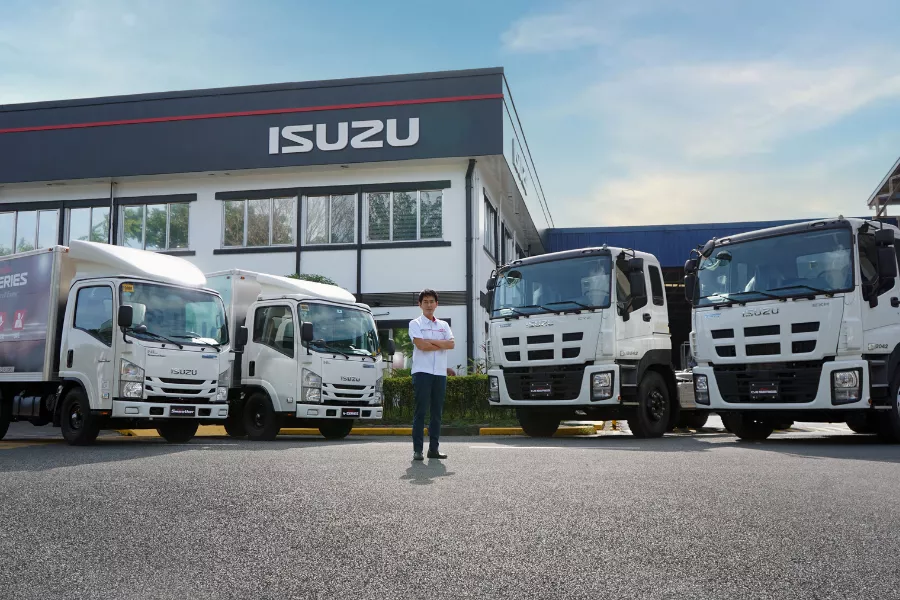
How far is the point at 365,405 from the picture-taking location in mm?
14914

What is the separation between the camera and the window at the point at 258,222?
2638 cm

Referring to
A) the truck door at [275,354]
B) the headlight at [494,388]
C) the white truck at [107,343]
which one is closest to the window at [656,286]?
the headlight at [494,388]

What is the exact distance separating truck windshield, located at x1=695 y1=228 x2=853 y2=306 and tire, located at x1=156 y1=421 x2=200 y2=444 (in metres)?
8.36

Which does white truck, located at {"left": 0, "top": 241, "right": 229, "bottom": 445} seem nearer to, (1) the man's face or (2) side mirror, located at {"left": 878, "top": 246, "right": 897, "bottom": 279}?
(1) the man's face

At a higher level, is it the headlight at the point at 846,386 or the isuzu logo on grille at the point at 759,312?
the isuzu logo on grille at the point at 759,312

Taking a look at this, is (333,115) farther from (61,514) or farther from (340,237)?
(61,514)

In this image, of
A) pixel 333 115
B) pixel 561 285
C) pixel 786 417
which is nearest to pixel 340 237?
pixel 333 115

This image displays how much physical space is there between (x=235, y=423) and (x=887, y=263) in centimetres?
1086

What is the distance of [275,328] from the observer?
14.8 metres

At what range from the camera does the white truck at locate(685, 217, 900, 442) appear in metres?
11.3

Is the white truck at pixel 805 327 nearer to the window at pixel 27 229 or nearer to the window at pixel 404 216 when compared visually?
the window at pixel 404 216

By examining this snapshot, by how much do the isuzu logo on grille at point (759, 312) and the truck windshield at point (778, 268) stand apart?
18 centimetres

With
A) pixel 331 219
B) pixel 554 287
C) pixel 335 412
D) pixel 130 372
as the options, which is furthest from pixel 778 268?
pixel 331 219

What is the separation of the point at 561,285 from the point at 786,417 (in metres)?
3.85
